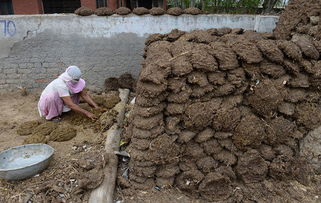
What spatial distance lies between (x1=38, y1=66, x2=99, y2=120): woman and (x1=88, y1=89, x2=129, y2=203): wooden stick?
0.55 meters

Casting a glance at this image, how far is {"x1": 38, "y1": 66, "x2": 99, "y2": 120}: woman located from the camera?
13.3 ft

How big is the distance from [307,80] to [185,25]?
2.94 metres

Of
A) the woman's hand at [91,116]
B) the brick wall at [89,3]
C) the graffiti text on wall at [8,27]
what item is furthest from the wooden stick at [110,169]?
the brick wall at [89,3]

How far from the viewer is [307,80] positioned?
298 cm

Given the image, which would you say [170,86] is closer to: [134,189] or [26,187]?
[134,189]

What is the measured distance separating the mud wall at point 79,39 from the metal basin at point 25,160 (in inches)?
101

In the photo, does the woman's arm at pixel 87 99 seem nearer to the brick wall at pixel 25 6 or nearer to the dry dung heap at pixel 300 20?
the dry dung heap at pixel 300 20

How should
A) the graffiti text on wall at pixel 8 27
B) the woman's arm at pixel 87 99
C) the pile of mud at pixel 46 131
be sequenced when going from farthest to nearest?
the graffiti text on wall at pixel 8 27 → the woman's arm at pixel 87 99 → the pile of mud at pixel 46 131

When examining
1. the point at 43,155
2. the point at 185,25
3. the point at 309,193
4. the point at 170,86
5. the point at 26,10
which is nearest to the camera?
the point at 170,86

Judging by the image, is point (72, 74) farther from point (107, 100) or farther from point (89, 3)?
point (89, 3)

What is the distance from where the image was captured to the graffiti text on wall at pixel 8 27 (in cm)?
507

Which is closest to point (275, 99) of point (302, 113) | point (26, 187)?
point (302, 113)

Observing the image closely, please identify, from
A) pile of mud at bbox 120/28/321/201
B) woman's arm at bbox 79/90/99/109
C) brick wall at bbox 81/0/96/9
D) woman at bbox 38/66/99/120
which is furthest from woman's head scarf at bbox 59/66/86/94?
brick wall at bbox 81/0/96/9

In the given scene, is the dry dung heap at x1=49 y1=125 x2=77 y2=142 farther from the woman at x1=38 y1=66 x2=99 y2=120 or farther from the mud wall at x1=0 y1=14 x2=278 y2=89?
the mud wall at x1=0 y1=14 x2=278 y2=89
